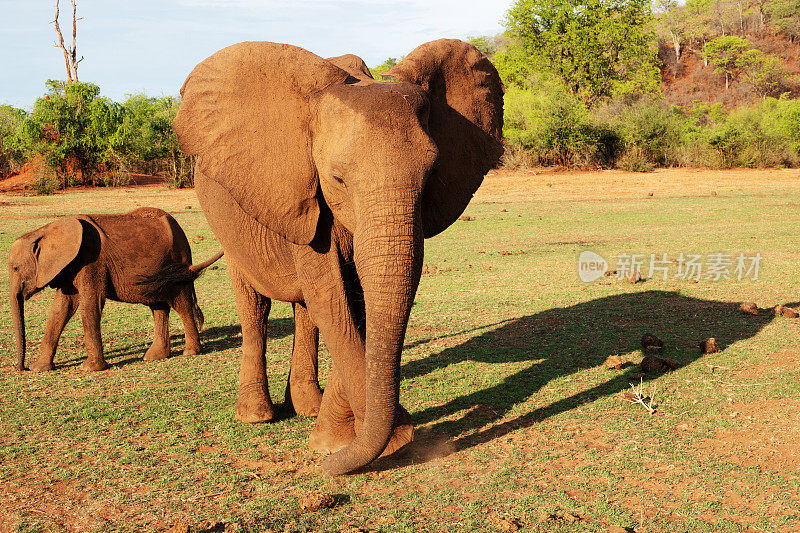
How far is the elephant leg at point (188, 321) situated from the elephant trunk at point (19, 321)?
150cm

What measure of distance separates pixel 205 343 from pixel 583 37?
4364 cm

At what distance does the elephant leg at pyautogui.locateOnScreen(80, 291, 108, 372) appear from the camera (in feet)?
23.2

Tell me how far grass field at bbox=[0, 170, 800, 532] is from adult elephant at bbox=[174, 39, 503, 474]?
1.76ft

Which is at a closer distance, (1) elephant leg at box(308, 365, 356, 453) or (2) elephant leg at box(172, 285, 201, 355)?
(1) elephant leg at box(308, 365, 356, 453)

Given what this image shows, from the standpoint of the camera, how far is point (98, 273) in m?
7.40

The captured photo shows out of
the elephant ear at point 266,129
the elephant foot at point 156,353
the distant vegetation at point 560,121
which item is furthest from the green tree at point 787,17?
the elephant ear at point 266,129

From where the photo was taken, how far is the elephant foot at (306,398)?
5.67 m

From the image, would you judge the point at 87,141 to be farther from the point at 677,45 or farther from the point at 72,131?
the point at 677,45

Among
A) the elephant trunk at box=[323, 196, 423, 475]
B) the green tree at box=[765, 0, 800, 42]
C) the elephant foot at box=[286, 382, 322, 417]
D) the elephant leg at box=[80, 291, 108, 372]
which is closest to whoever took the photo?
the elephant trunk at box=[323, 196, 423, 475]

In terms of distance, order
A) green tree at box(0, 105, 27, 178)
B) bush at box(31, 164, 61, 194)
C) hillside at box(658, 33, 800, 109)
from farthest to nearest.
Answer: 1. hillside at box(658, 33, 800, 109)
2. green tree at box(0, 105, 27, 178)
3. bush at box(31, 164, 61, 194)

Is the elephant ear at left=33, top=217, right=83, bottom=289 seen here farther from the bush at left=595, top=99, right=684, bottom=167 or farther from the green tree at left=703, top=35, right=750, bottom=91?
the green tree at left=703, top=35, right=750, bottom=91

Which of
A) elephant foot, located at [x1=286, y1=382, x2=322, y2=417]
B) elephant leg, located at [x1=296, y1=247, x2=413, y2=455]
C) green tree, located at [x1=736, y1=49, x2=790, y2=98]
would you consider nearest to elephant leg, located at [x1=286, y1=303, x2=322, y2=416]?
elephant foot, located at [x1=286, y1=382, x2=322, y2=417]

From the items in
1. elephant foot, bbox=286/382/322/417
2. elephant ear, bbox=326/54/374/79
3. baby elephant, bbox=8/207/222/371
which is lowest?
elephant foot, bbox=286/382/322/417

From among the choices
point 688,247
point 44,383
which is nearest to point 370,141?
point 44,383
